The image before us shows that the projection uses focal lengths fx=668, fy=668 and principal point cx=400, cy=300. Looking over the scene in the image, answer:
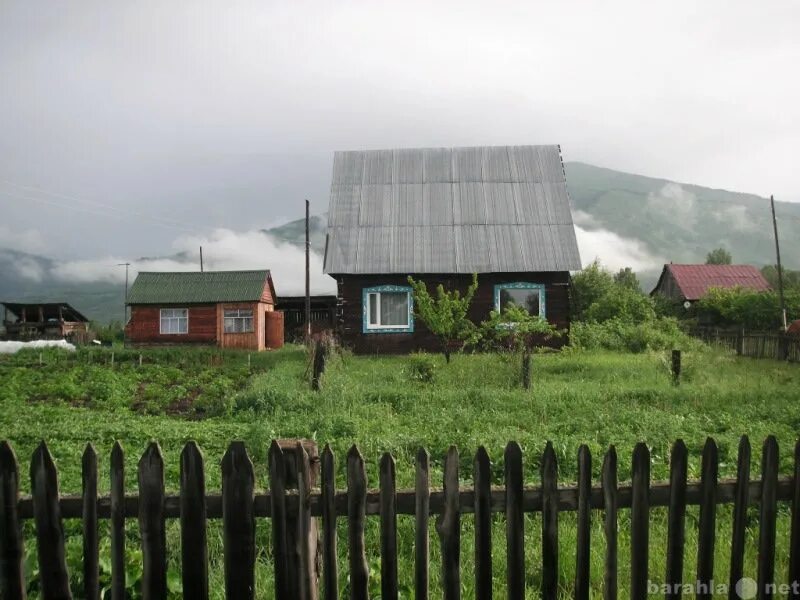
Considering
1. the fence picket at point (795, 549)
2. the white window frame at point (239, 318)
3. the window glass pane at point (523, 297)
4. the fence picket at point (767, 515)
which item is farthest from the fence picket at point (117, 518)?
the white window frame at point (239, 318)

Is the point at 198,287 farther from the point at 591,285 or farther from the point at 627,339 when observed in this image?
the point at 591,285

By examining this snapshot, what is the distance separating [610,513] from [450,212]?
22899 millimetres

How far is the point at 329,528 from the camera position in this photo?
121 inches

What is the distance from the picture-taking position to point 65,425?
34.4 feet

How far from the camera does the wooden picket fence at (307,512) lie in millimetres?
3053

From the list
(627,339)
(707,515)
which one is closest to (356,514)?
(707,515)

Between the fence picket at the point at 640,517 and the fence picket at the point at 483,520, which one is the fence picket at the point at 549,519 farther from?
the fence picket at the point at 640,517

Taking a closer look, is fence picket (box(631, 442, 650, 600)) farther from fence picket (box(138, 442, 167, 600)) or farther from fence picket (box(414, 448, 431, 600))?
→ fence picket (box(138, 442, 167, 600))

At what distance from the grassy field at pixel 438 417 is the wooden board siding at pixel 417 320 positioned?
9.31 feet

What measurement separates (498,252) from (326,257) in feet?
20.1

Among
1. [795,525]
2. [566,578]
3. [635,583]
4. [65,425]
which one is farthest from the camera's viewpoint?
[65,425]

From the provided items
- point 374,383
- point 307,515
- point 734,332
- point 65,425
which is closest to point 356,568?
point 307,515

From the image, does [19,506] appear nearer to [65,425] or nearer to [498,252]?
[65,425]

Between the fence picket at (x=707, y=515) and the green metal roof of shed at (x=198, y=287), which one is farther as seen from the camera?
the green metal roof of shed at (x=198, y=287)
